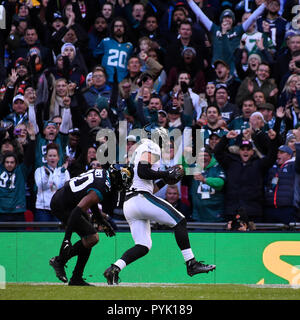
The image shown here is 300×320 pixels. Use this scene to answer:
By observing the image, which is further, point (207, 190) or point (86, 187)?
point (207, 190)

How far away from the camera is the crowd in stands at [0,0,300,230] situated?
15016 millimetres

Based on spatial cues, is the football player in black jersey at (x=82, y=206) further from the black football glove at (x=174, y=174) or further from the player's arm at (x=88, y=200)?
the black football glove at (x=174, y=174)

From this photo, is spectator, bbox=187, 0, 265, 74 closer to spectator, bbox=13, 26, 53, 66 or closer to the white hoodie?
spectator, bbox=13, 26, 53, 66

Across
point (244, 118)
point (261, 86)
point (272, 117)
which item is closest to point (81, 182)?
point (244, 118)

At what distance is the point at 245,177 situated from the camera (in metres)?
14.8

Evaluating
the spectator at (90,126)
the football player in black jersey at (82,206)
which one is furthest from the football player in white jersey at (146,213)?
the spectator at (90,126)

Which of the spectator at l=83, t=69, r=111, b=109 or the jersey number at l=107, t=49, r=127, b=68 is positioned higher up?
the jersey number at l=107, t=49, r=127, b=68

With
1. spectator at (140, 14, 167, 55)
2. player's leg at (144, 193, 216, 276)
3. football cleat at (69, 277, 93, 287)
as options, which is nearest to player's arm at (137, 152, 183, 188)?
player's leg at (144, 193, 216, 276)

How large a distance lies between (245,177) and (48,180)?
3.56m

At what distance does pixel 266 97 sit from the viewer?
1644 centimetres

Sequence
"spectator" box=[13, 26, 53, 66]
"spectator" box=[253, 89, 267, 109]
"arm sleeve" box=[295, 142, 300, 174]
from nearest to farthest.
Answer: "arm sleeve" box=[295, 142, 300, 174]
"spectator" box=[253, 89, 267, 109]
"spectator" box=[13, 26, 53, 66]

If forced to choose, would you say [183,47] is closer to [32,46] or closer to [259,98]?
[259,98]

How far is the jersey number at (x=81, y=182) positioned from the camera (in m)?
12.1
